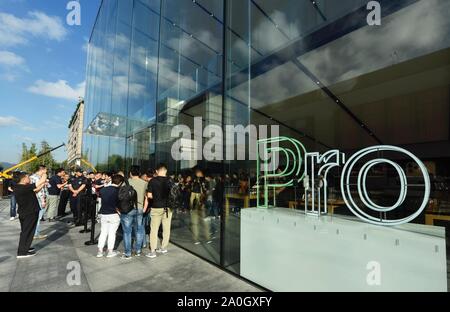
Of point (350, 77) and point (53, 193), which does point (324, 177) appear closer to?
point (350, 77)

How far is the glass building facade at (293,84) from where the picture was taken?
348 cm

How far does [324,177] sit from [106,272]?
373 cm

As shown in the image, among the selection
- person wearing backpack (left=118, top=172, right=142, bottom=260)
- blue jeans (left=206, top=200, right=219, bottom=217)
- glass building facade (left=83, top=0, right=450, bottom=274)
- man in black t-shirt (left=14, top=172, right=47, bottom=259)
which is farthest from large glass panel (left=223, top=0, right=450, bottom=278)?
man in black t-shirt (left=14, top=172, right=47, bottom=259)

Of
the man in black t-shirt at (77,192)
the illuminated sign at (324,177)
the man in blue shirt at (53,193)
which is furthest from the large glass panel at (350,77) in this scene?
the man in blue shirt at (53,193)

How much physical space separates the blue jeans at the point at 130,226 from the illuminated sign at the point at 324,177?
2.59m

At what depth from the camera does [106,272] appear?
13.8 feet

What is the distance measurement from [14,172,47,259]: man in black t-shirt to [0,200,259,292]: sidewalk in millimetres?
221

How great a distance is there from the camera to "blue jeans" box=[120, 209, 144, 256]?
497cm

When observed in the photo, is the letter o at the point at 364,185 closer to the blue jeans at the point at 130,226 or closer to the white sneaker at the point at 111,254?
the blue jeans at the point at 130,226

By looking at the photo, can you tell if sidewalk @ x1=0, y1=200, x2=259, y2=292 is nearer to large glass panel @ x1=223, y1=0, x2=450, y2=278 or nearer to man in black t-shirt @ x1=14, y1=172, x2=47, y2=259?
man in black t-shirt @ x1=14, y1=172, x2=47, y2=259

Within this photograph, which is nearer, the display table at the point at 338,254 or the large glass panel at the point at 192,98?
the display table at the point at 338,254
